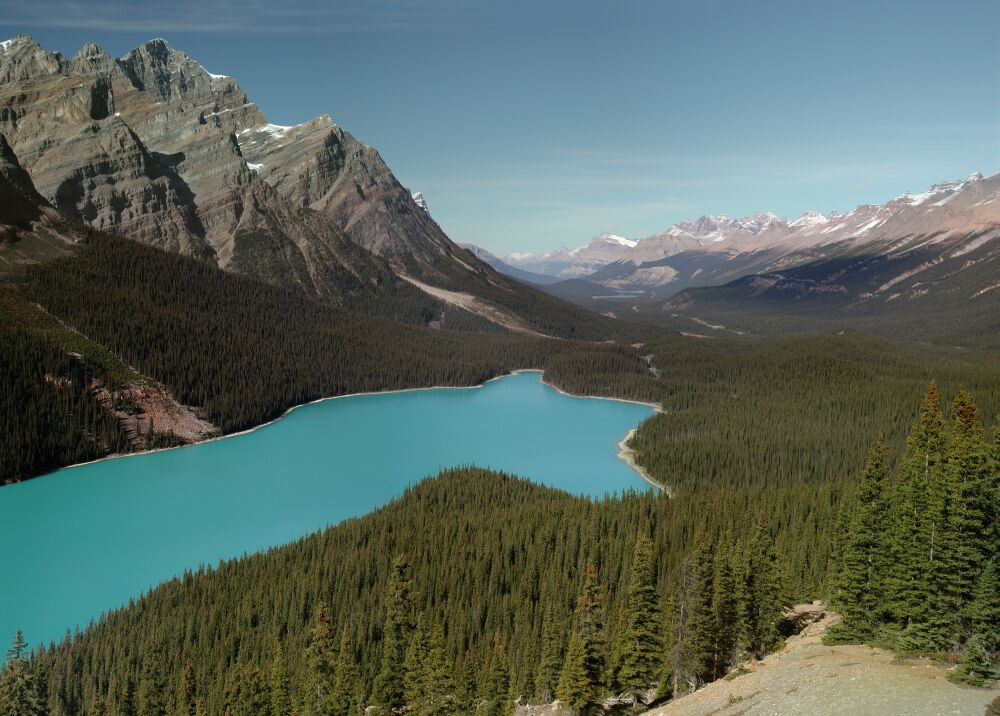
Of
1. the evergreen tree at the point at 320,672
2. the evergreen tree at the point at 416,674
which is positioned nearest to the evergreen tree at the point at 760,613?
the evergreen tree at the point at 416,674

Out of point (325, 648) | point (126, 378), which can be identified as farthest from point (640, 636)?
point (126, 378)

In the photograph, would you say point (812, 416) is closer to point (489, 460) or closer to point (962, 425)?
point (489, 460)

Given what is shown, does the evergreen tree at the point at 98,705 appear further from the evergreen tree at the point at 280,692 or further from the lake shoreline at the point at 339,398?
the lake shoreline at the point at 339,398

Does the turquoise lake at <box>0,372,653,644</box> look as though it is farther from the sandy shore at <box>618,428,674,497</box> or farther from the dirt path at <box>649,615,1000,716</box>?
the dirt path at <box>649,615,1000,716</box>

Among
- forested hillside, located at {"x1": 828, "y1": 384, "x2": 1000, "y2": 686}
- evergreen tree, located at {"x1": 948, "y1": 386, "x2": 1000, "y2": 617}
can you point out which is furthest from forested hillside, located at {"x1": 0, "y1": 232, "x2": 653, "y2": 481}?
evergreen tree, located at {"x1": 948, "y1": 386, "x2": 1000, "y2": 617}

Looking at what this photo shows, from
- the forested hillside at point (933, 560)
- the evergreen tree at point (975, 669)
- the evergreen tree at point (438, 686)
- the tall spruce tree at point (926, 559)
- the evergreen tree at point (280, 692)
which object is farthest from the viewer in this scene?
the evergreen tree at point (280, 692)

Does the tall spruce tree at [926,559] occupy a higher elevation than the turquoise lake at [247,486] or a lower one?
higher
